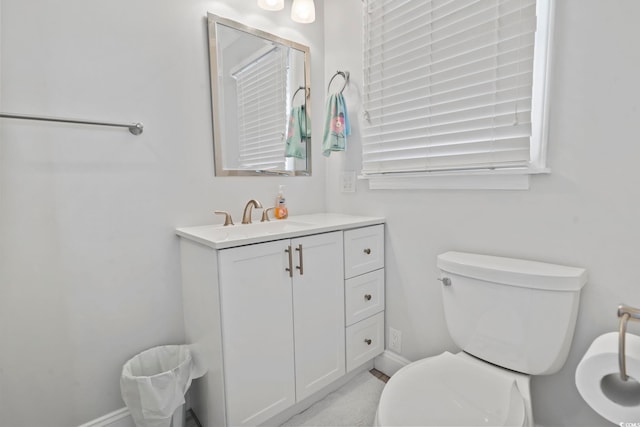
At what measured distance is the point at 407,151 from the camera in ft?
5.26

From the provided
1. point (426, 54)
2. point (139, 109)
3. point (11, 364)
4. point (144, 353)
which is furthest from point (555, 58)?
point (11, 364)

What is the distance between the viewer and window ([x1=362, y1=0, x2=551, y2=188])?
3.89 ft

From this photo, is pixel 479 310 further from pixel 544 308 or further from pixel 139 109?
pixel 139 109

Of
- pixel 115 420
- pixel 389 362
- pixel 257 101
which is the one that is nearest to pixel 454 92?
pixel 257 101

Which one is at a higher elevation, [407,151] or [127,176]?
[407,151]

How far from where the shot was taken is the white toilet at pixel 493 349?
2.97ft

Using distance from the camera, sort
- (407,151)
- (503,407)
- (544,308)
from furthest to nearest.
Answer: (407,151) → (544,308) → (503,407)

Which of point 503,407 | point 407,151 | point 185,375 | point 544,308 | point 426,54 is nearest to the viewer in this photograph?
point 503,407

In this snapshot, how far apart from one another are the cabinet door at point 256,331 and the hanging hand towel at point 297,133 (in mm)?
806

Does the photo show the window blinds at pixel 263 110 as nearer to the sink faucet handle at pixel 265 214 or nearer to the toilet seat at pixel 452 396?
the sink faucet handle at pixel 265 214

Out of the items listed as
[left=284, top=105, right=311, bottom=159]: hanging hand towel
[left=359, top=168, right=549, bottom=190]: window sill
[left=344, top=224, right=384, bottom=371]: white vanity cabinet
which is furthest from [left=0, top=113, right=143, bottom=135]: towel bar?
[left=359, top=168, right=549, bottom=190]: window sill

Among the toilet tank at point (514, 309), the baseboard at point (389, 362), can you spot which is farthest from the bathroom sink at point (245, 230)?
the baseboard at point (389, 362)

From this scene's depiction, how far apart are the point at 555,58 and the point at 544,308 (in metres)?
0.90

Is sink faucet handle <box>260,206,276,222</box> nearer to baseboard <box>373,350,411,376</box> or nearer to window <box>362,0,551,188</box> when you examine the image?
window <box>362,0,551,188</box>
